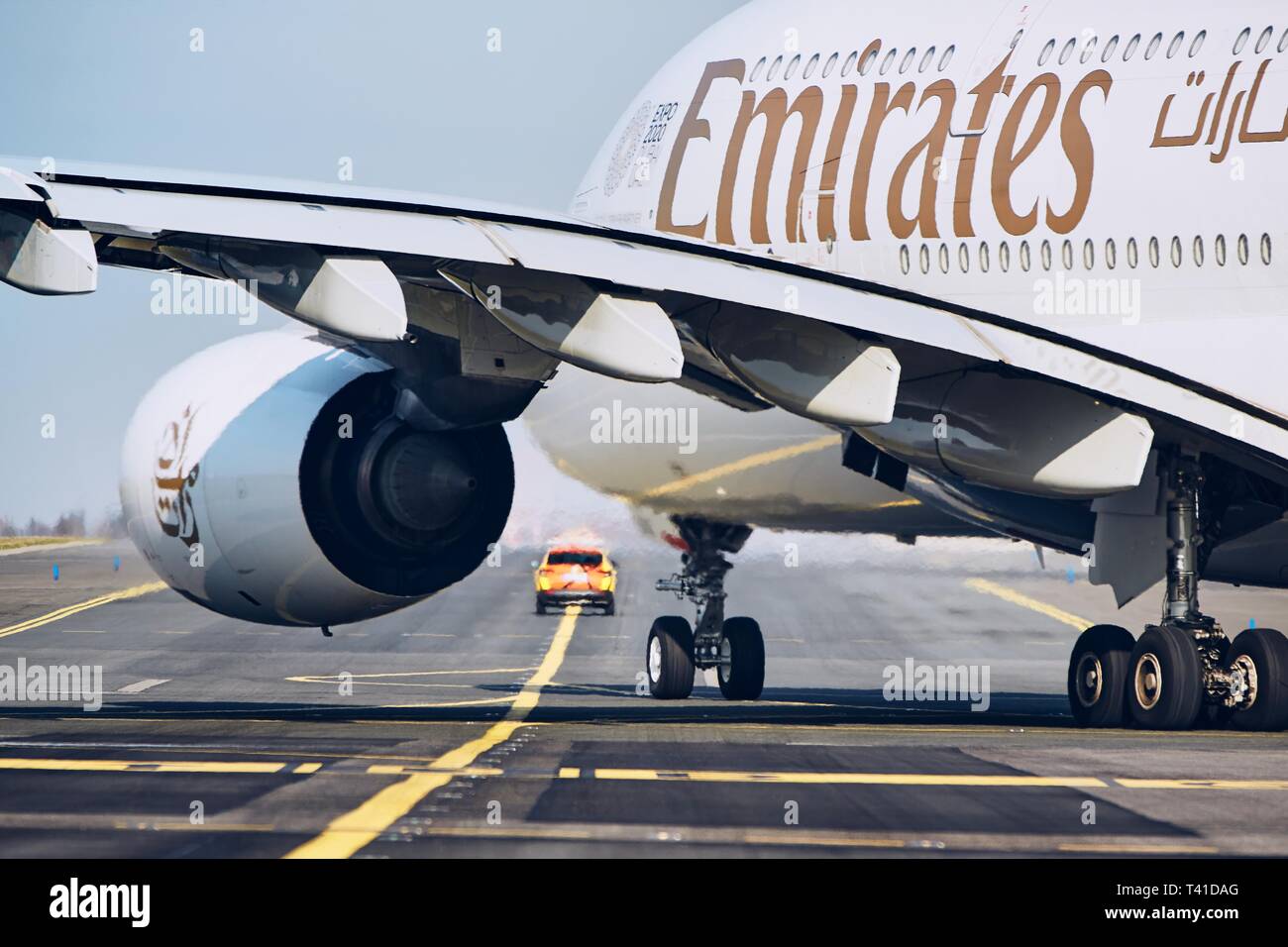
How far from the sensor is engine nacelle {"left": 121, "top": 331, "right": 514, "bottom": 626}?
18.0 meters

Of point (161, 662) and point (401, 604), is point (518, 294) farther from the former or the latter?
point (161, 662)

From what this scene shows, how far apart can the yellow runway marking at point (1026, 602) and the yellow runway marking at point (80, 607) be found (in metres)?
23.3

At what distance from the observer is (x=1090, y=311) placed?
631 inches

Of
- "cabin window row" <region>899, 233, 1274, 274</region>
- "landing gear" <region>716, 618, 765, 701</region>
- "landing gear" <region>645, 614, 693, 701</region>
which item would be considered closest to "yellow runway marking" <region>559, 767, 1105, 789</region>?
"cabin window row" <region>899, 233, 1274, 274</region>

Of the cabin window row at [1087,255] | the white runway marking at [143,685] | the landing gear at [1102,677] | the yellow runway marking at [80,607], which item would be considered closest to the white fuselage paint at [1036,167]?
the cabin window row at [1087,255]

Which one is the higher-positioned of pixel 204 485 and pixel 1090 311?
pixel 1090 311

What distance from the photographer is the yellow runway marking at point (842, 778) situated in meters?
11.3

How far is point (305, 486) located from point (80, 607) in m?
36.1

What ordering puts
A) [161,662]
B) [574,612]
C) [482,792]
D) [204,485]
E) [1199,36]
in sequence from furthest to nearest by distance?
1. [574,612]
2. [161,662]
3. [204,485]
4. [1199,36]
5. [482,792]

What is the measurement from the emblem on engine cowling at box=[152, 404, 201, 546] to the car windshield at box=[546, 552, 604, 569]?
34.5 m

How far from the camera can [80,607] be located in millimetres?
51719
